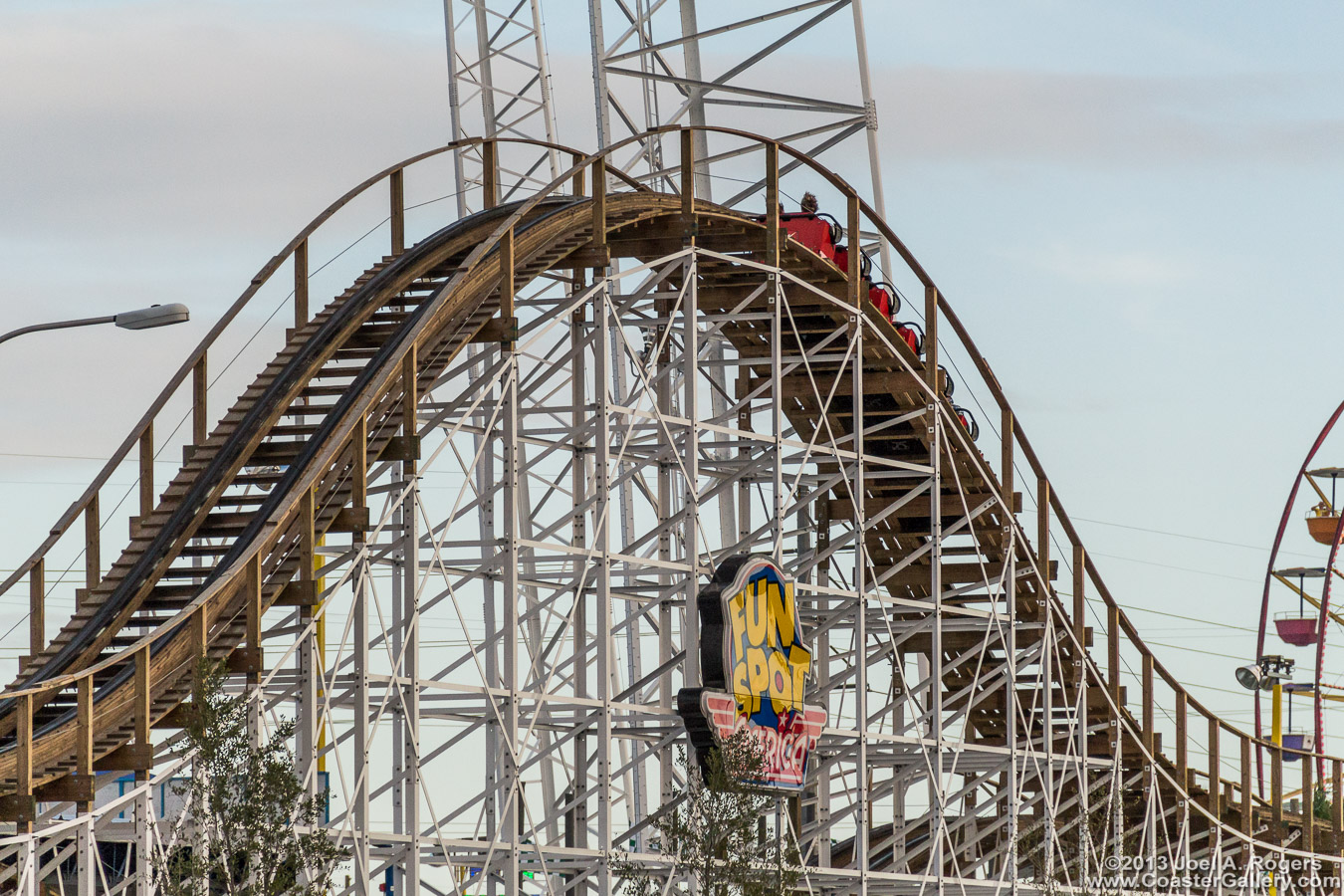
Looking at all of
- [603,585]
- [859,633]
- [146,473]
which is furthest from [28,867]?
[859,633]

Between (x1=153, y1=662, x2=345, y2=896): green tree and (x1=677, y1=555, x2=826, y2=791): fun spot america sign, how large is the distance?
7.07 meters

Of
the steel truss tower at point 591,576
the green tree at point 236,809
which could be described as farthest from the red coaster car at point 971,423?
the green tree at point 236,809

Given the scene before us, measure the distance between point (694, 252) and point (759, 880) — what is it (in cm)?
799

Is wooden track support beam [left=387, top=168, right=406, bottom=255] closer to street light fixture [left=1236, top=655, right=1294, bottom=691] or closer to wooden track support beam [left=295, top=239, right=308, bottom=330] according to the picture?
wooden track support beam [left=295, top=239, right=308, bottom=330]

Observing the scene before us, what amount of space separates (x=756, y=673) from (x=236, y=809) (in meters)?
9.07

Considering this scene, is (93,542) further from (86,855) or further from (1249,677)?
(1249,677)

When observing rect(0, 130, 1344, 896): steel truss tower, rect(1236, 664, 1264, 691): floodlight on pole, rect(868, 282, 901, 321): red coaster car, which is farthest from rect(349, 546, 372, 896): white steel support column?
rect(1236, 664, 1264, 691): floodlight on pole

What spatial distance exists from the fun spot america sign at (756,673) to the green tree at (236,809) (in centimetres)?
707

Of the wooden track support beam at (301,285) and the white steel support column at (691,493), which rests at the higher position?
the wooden track support beam at (301,285)

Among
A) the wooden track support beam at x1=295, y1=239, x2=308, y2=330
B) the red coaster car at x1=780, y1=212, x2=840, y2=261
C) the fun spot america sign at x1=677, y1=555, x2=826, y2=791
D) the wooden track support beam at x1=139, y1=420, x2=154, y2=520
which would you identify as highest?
the red coaster car at x1=780, y1=212, x2=840, y2=261

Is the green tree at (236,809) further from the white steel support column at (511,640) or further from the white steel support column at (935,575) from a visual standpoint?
the white steel support column at (935,575)

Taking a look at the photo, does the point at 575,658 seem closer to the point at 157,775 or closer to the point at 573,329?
the point at 573,329

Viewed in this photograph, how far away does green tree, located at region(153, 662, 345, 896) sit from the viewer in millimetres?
14445

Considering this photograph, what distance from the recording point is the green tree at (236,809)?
14.4m
